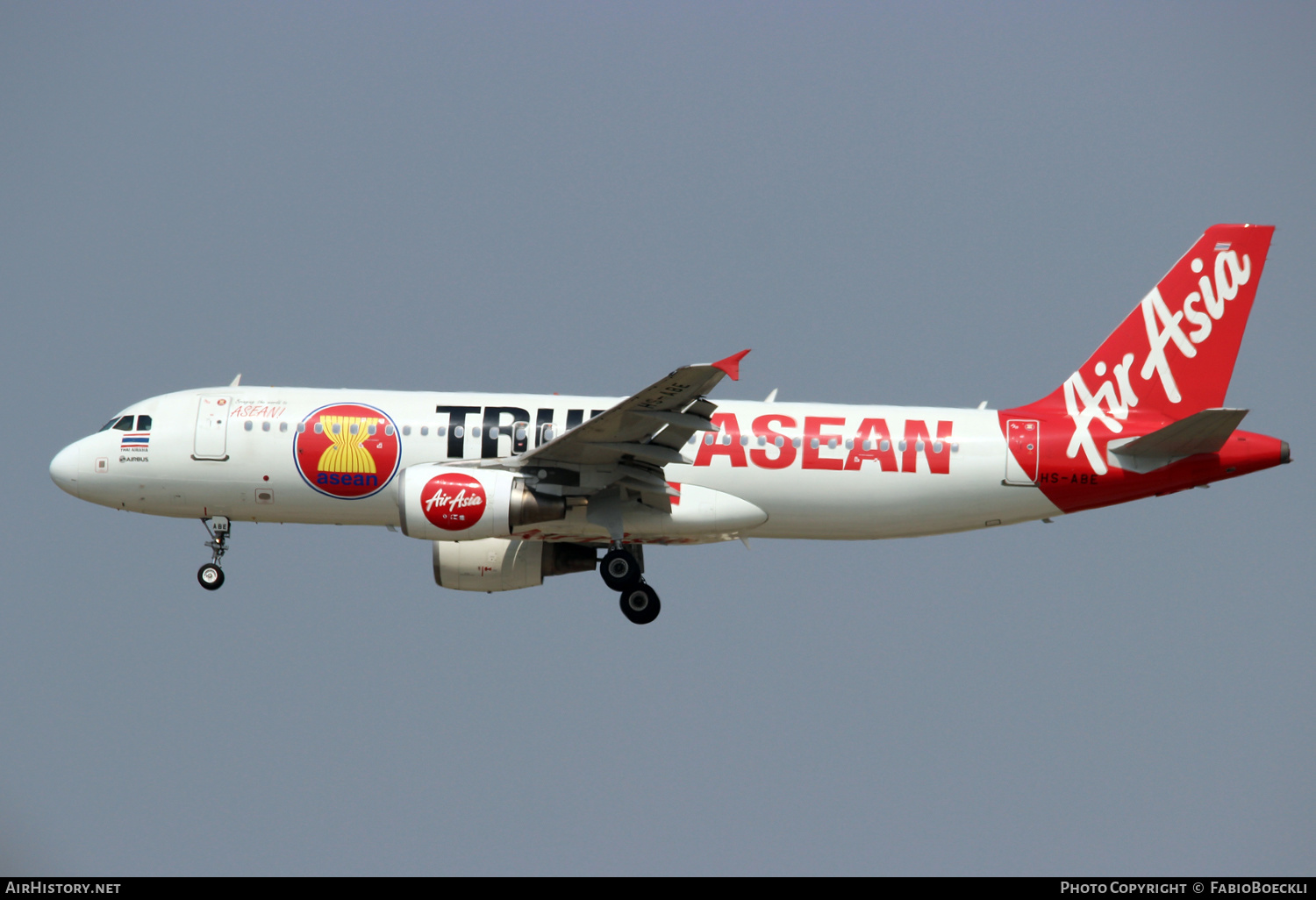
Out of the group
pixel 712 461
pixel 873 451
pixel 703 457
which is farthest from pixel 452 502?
pixel 873 451

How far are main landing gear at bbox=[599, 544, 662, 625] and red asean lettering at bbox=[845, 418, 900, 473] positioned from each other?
16.5 ft

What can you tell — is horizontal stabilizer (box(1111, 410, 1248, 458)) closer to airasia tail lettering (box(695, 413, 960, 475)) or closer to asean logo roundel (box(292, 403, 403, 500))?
airasia tail lettering (box(695, 413, 960, 475))

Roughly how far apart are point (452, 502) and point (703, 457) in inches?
221

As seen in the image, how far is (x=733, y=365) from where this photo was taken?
30.0 meters

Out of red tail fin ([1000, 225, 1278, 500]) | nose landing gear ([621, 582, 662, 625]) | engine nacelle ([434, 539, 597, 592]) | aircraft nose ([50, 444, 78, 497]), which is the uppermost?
red tail fin ([1000, 225, 1278, 500])

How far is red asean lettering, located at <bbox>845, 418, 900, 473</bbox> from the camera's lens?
35.0m

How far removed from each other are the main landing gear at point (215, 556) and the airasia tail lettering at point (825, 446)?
10833 mm

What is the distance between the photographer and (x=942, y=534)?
119ft

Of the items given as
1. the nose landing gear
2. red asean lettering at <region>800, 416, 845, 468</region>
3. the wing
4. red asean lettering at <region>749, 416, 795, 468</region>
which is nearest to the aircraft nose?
the wing

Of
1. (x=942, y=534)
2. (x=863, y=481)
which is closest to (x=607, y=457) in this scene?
(x=863, y=481)

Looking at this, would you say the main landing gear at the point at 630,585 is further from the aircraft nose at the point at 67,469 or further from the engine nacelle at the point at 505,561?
the aircraft nose at the point at 67,469

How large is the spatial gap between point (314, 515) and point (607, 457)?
7007 millimetres

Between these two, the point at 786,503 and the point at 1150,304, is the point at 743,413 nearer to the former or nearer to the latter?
the point at 786,503

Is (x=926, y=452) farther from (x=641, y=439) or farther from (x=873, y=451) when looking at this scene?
(x=641, y=439)
